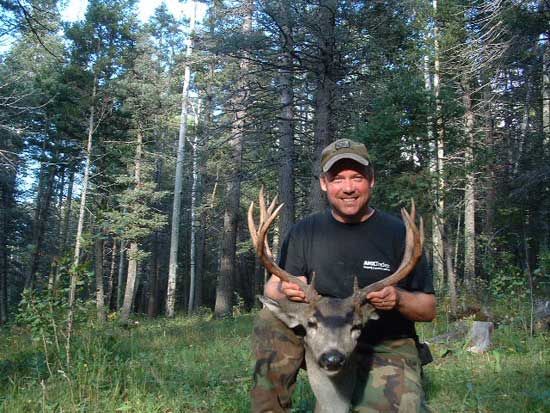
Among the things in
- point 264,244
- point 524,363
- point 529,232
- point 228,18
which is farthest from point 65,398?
point 529,232

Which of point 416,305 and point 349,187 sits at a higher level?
point 349,187

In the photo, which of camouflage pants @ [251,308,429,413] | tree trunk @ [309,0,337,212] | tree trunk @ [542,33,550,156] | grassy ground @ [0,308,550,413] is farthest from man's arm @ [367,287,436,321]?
tree trunk @ [542,33,550,156]

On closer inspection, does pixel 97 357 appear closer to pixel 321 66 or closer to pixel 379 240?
pixel 379 240

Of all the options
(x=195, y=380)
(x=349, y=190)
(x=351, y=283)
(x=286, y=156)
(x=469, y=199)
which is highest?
(x=286, y=156)

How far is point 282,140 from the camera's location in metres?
13.6

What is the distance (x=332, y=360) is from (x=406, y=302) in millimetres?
678

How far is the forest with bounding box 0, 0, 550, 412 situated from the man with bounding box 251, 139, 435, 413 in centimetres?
102

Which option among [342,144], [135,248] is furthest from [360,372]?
[135,248]

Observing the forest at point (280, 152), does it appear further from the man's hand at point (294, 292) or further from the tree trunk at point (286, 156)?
the man's hand at point (294, 292)

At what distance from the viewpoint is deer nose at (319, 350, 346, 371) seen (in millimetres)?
3178

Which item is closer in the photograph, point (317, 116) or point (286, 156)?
point (317, 116)

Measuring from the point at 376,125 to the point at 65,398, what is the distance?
7807mm

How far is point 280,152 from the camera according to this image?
13.7 meters

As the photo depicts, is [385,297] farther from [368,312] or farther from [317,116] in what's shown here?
[317,116]
